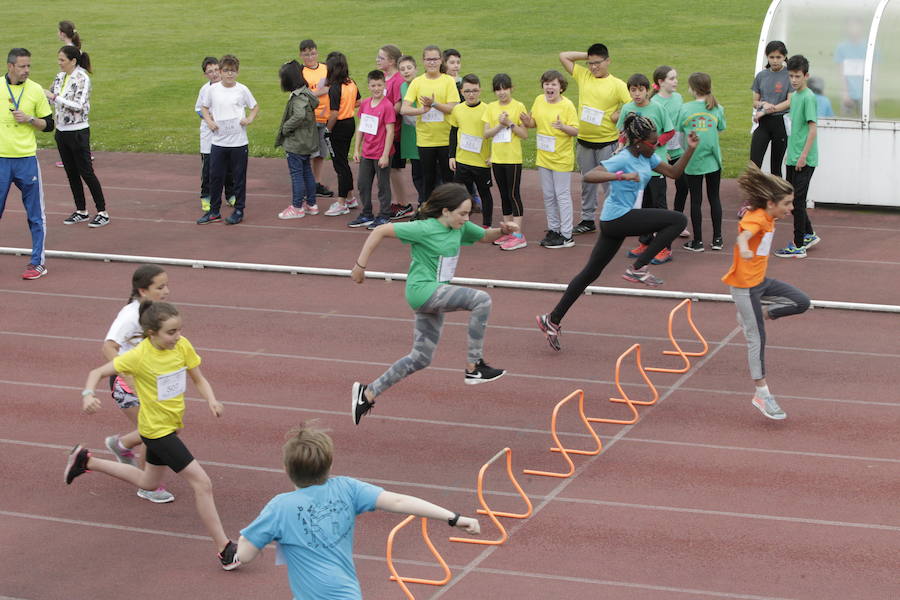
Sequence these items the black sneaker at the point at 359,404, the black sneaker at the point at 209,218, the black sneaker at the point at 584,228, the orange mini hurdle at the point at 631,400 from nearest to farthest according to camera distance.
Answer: the black sneaker at the point at 359,404 → the orange mini hurdle at the point at 631,400 → the black sneaker at the point at 584,228 → the black sneaker at the point at 209,218

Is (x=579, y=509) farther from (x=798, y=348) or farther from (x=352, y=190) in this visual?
(x=352, y=190)

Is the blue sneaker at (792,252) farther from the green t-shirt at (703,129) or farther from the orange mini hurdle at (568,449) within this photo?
the orange mini hurdle at (568,449)

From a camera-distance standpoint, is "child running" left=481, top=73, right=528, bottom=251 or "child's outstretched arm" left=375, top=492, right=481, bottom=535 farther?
"child running" left=481, top=73, right=528, bottom=251

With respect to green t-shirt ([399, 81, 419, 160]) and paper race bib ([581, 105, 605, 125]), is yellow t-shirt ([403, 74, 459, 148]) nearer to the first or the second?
green t-shirt ([399, 81, 419, 160])

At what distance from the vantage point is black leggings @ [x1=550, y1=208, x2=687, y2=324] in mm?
11008

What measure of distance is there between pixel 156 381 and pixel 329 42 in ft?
88.2

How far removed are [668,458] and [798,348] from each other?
279 centimetres

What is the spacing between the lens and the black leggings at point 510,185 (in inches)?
567

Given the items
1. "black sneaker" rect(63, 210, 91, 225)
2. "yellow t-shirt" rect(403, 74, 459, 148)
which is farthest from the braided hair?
"black sneaker" rect(63, 210, 91, 225)

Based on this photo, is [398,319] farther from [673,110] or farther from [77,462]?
[77,462]

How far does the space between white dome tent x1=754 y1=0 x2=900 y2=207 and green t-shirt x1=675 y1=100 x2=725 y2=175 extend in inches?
89.5

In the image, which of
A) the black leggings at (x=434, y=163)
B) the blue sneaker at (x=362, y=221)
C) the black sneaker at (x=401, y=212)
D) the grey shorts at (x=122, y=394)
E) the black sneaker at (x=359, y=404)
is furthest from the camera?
the black sneaker at (x=401, y=212)

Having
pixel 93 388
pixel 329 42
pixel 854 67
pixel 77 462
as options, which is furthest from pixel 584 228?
pixel 329 42

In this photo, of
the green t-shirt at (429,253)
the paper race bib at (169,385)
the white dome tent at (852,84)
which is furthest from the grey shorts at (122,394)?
the white dome tent at (852,84)
